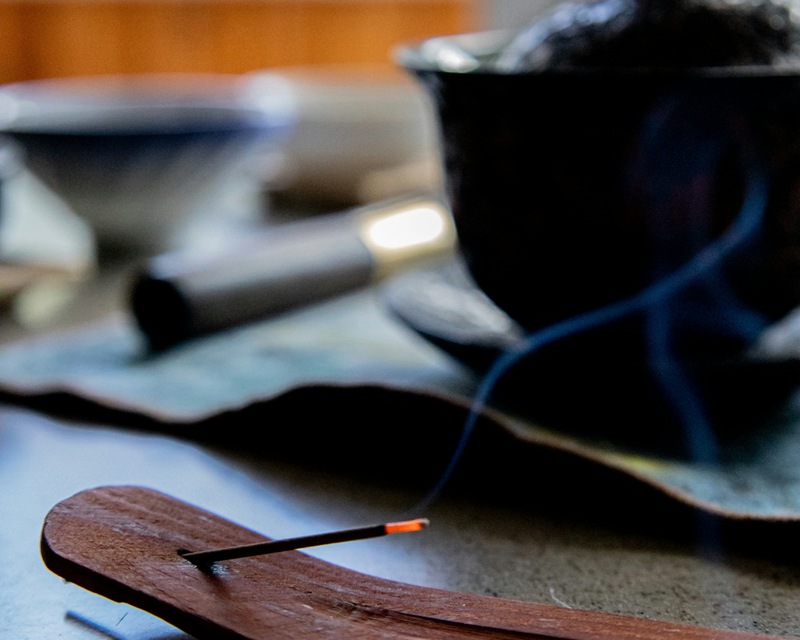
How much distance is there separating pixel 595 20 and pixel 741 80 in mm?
109

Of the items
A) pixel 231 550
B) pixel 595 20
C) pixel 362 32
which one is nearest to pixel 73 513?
pixel 231 550

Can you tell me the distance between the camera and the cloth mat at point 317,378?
0.46m

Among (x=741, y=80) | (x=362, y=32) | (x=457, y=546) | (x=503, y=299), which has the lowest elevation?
(x=457, y=546)

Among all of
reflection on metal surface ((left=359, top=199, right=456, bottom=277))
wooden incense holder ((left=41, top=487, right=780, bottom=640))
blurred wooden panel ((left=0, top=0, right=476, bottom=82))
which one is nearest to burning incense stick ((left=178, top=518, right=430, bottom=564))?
wooden incense holder ((left=41, top=487, right=780, bottom=640))

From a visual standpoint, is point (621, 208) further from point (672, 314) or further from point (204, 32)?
point (204, 32)

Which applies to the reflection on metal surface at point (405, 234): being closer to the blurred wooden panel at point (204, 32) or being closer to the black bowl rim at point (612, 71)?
the black bowl rim at point (612, 71)

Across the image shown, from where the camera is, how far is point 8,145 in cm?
93

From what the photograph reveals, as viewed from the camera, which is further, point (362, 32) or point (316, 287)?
point (362, 32)

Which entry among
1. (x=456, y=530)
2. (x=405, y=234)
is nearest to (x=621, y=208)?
(x=456, y=530)

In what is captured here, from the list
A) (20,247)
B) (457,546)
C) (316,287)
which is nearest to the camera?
(457,546)

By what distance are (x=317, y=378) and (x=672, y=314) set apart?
0.81 feet

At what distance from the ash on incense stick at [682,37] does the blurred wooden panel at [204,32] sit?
2427mm

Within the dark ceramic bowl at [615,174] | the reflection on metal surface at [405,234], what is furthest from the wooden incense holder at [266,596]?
the reflection on metal surface at [405,234]

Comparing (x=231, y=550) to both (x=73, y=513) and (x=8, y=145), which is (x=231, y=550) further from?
(x=8, y=145)
